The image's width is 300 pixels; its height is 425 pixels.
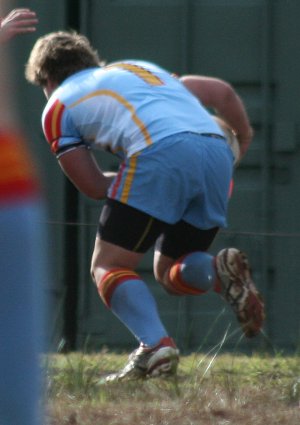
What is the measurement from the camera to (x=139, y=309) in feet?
18.7

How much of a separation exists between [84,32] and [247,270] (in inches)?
81.1

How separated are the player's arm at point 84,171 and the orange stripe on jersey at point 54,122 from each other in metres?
0.08

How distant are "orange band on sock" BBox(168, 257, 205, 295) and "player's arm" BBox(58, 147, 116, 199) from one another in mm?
499

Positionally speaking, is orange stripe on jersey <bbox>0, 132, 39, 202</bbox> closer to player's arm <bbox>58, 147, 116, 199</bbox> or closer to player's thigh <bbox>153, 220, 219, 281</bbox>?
player's arm <bbox>58, 147, 116, 199</bbox>

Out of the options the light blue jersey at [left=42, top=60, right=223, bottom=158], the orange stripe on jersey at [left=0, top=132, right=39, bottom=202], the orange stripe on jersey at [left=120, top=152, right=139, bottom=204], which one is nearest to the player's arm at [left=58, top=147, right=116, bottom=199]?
the light blue jersey at [left=42, top=60, right=223, bottom=158]

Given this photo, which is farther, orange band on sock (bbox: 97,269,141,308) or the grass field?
orange band on sock (bbox: 97,269,141,308)

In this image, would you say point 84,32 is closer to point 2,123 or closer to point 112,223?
point 112,223

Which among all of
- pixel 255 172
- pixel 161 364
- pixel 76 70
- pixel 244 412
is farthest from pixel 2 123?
pixel 255 172

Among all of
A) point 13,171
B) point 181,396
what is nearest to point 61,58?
point 181,396

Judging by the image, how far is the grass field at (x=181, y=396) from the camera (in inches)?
191

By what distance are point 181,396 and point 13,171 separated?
287cm

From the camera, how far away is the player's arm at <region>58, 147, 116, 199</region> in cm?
574

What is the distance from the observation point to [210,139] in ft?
18.7

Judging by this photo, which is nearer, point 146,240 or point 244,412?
point 244,412
